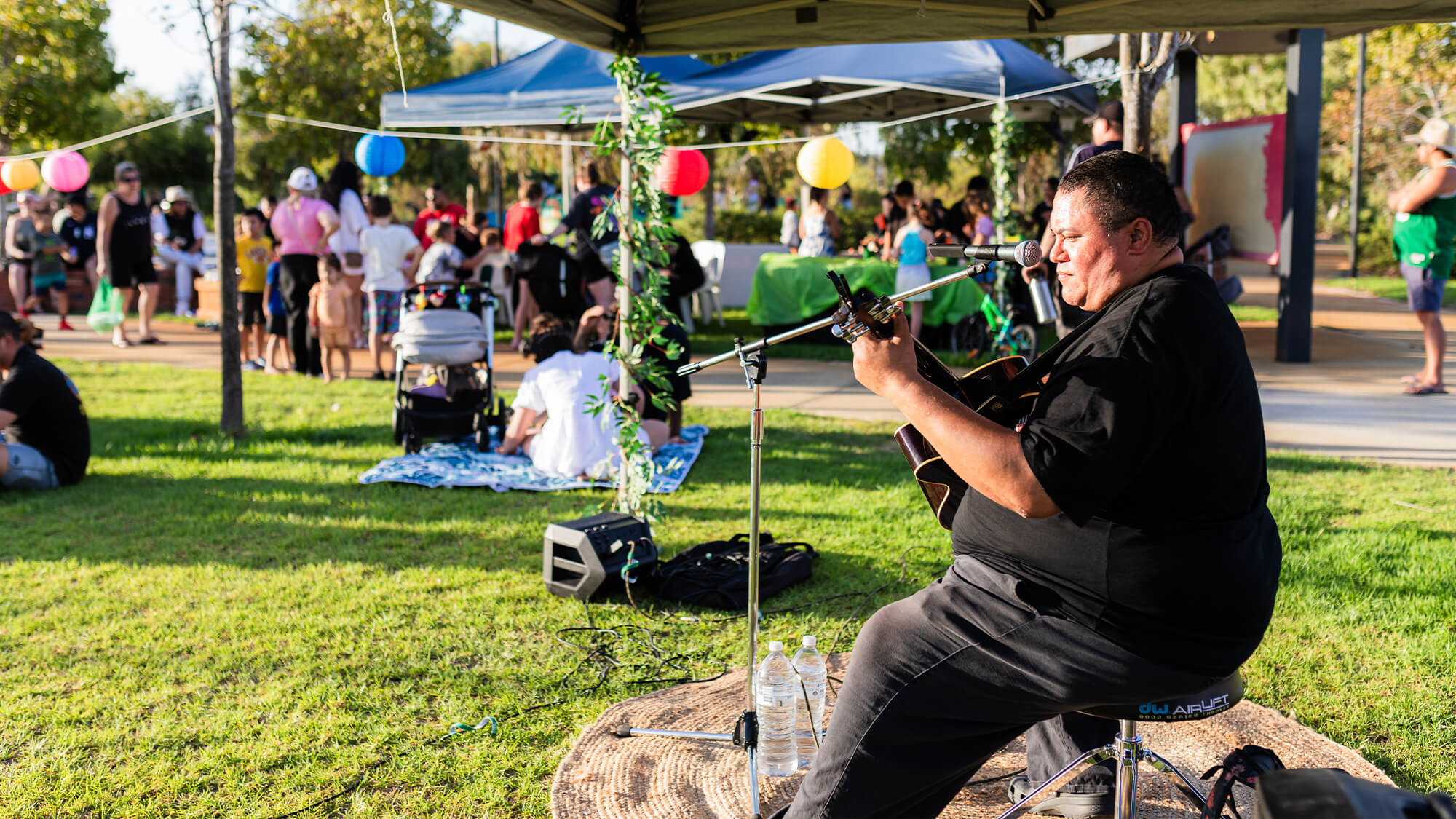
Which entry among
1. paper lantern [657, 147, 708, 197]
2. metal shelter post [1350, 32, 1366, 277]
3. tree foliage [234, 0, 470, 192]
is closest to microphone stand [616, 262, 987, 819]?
paper lantern [657, 147, 708, 197]

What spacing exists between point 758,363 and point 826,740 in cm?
99

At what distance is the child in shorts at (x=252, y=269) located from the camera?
10.4 meters

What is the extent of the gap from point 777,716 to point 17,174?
9.73m

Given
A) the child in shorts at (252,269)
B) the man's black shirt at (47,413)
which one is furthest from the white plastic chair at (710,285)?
the man's black shirt at (47,413)

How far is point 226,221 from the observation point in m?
7.60

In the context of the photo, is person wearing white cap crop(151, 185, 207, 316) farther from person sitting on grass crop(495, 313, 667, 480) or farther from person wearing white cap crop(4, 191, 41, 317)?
person sitting on grass crop(495, 313, 667, 480)

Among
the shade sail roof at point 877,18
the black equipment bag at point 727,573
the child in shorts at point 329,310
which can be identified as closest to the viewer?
the shade sail roof at point 877,18

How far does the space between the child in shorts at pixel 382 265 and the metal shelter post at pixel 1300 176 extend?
8.15 metres

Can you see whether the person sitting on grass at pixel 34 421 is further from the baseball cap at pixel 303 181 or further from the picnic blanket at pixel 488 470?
the baseball cap at pixel 303 181

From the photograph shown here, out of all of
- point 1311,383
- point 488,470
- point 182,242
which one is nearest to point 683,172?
point 488,470

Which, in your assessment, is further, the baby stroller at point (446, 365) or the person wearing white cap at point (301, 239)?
the person wearing white cap at point (301, 239)

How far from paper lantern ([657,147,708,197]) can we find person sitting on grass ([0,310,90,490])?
3851mm

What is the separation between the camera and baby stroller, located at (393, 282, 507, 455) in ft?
23.6

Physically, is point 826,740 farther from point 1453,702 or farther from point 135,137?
point 135,137
